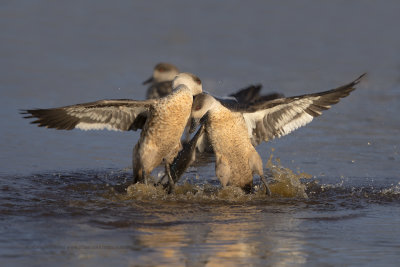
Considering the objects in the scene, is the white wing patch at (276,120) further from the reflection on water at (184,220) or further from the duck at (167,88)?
the duck at (167,88)

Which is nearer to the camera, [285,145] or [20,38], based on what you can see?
[285,145]

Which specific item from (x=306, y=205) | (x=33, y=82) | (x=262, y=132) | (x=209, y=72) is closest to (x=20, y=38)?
(x=33, y=82)

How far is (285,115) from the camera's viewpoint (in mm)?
9266

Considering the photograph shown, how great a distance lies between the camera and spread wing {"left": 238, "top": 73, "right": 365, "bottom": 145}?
355 inches

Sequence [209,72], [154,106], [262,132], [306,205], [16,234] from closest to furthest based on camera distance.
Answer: [16,234] → [306,205] → [154,106] → [262,132] → [209,72]

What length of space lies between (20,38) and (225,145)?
854cm

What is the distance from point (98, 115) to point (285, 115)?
213 centimetres

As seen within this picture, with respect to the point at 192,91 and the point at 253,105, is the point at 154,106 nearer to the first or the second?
the point at 192,91

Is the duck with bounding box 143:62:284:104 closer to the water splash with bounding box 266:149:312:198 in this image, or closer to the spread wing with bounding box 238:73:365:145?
the spread wing with bounding box 238:73:365:145

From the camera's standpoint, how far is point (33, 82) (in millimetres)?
13453

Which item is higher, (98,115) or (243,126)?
(98,115)

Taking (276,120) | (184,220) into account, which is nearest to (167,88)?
(276,120)

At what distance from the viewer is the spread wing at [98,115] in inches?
335

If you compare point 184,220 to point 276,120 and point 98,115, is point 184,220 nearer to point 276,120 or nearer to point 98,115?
point 98,115
